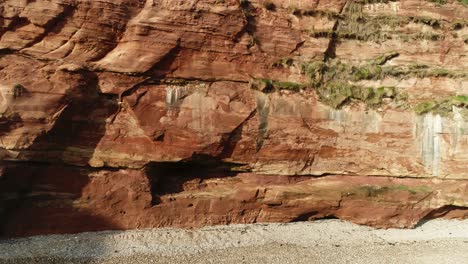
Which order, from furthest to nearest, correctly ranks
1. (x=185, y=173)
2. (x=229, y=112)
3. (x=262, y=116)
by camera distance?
(x=185, y=173) < (x=262, y=116) < (x=229, y=112)

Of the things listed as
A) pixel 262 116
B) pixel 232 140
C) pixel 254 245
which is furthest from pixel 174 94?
pixel 254 245

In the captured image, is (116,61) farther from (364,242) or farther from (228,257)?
(364,242)

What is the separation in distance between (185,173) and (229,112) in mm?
2541

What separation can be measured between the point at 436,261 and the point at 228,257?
5.91m

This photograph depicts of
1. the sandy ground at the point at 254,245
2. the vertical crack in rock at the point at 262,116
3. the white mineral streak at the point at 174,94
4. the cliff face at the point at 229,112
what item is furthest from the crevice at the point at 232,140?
the sandy ground at the point at 254,245

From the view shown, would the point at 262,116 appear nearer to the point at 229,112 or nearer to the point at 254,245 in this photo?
the point at 229,112

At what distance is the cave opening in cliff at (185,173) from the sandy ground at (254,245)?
1433 mm

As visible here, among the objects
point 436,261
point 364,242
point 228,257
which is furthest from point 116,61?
point 436,261

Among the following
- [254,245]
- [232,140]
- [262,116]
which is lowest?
[254,245]

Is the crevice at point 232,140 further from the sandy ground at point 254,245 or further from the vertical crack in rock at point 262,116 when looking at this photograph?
the sandy ground at point 254,245

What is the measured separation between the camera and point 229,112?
12.7 m

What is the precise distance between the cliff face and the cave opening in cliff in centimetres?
7

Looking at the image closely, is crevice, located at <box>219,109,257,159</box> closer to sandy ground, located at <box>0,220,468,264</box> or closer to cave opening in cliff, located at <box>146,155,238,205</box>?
cave opening in cliff, located at <box>146,155,238,205</box>

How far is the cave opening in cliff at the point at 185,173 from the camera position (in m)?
12.5
